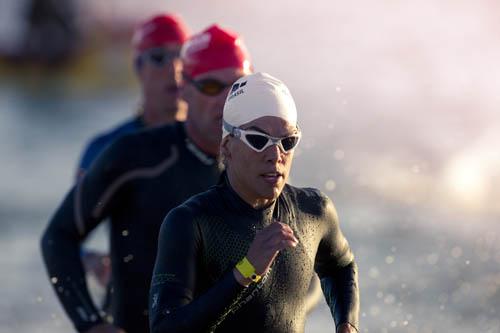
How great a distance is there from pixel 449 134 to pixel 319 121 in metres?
5.20

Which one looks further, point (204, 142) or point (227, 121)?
point (204, 142)

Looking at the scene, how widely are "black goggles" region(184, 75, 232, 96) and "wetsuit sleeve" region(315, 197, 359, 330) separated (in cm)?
151

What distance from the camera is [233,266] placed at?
5.23 m

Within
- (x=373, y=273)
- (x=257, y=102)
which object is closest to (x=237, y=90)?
(x=257, y=102)

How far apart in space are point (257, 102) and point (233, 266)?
65 cm

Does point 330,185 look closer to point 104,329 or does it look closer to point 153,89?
point 153,89

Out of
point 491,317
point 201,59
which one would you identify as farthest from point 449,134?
point 201,59

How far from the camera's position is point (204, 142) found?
23.0 ft

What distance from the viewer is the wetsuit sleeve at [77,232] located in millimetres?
6895

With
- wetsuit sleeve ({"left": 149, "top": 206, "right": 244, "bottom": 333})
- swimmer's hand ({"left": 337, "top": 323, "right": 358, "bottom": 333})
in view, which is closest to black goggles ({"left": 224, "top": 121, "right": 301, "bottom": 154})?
wetsuit sleeve ({"left": 149, "top": 206, "right": 244, "bottom": 333})

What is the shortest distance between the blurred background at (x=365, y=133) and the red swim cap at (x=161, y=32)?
4.22 metres

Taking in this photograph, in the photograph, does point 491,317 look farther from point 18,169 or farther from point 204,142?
point 18,169

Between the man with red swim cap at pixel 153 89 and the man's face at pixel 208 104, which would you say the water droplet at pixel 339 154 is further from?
the man's face at pixel 208 104

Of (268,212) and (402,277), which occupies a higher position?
(268,212)
